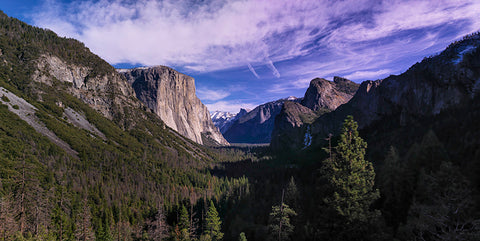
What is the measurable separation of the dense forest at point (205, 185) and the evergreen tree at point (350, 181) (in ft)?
0.30

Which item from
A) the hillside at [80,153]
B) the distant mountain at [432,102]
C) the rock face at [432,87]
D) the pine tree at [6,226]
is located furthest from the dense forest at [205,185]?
the rock face at [432,87]

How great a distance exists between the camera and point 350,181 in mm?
16375

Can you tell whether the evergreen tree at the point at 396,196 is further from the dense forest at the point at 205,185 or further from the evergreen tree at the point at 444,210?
the evergreen tree at the point at 444,210

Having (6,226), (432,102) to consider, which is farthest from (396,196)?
(432,102)

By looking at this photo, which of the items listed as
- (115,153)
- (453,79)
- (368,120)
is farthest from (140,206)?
(368,120)

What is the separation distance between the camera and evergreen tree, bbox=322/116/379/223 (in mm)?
16047

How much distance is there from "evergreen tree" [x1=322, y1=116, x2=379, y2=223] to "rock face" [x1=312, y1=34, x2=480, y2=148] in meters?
78.8

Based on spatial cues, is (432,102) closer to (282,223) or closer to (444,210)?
(282,223)

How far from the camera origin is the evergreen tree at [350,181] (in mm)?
16047

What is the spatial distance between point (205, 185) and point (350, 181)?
→ 434ft

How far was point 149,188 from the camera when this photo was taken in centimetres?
12194

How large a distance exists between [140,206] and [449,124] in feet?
400

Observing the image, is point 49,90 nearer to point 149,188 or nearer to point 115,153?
point 115,153

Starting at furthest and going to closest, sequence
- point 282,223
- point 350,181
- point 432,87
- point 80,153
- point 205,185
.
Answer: point 205,185 < point 80,153 < point 432,87 < point 282,223 < point 350,181
